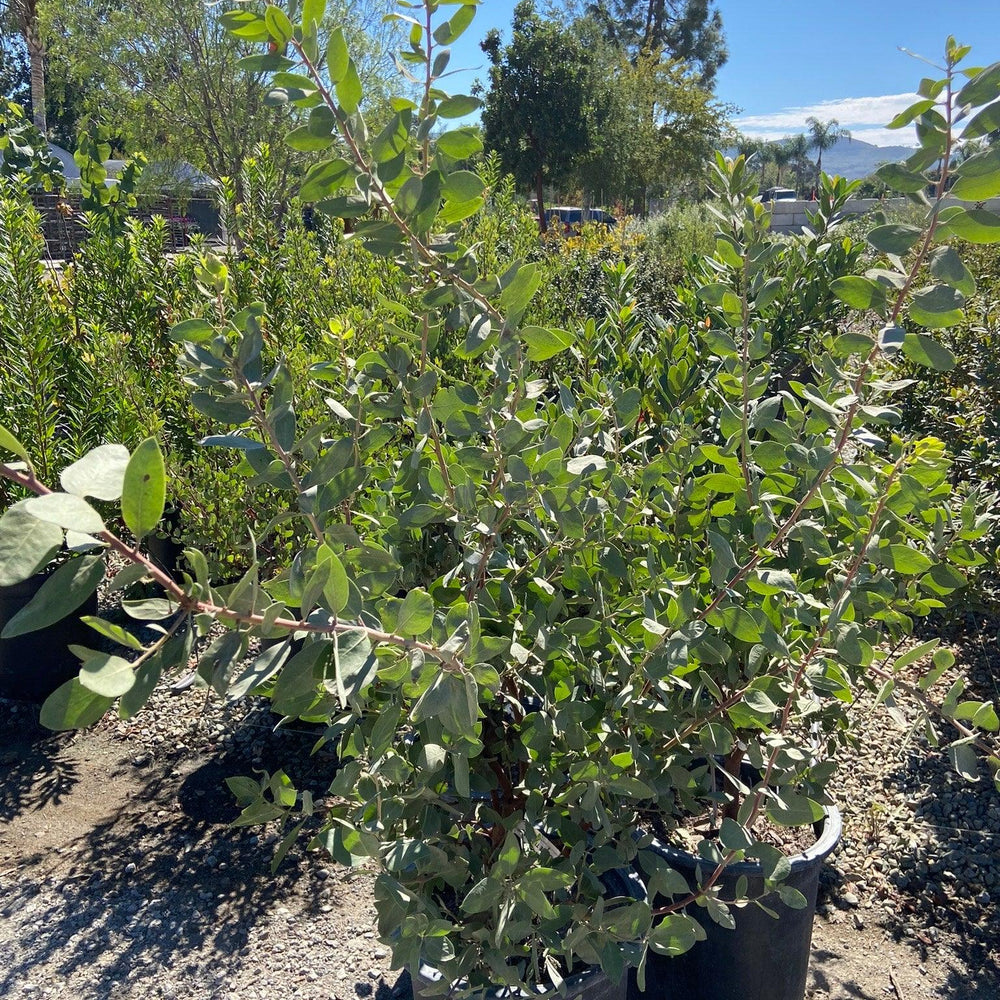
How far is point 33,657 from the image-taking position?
11.9 ft

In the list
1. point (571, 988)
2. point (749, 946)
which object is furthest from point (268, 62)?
point (749, 946)

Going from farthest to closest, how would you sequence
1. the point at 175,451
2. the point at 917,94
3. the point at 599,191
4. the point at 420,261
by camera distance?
the point at 599,191 → the point at 175,451 → the point at 420,261 → the point at 917,94

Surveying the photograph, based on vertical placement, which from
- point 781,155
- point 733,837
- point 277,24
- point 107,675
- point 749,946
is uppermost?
point 781,155

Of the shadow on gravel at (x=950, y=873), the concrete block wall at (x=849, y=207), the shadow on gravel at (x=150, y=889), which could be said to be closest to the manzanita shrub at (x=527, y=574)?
the concrete block wall at (x=849, y=207)

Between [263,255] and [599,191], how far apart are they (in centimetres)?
2439

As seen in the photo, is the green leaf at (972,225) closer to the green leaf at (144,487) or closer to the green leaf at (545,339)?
the green leaf at (545,339)

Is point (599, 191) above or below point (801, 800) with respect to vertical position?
above

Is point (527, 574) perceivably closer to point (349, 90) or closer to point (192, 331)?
point (192, 331)

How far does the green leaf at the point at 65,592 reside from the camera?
2.46 feet

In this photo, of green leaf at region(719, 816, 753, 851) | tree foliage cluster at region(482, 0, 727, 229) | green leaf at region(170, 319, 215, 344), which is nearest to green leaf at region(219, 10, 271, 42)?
green leaf at region(170, 319, 215, 344)

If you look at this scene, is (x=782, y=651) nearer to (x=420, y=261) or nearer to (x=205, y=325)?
(x=420, y=261)

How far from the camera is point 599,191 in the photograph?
88.1 ft

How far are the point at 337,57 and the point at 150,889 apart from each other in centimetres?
250

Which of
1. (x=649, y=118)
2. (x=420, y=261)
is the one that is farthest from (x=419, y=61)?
(x=649, y=118)
